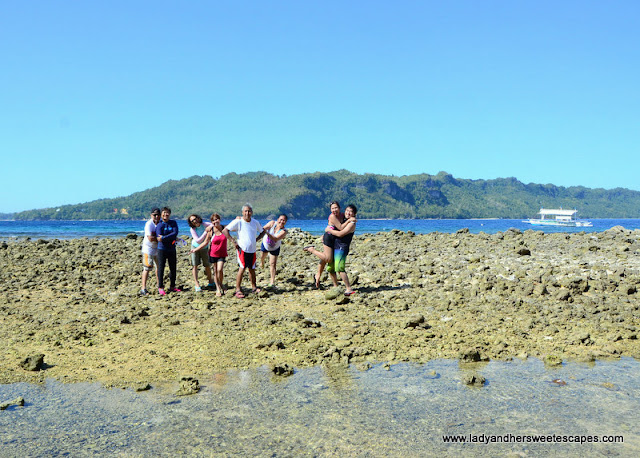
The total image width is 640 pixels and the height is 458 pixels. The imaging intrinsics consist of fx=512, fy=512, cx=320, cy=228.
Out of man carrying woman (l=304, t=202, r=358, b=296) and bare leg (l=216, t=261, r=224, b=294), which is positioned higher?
man carrying woman (l=304, t=202, r=358, b=296)

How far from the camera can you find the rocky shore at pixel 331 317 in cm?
686

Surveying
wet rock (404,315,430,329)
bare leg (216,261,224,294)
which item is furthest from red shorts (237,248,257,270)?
wet rock (404,315,430,329)

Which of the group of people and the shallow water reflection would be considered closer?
the shallow water reflection

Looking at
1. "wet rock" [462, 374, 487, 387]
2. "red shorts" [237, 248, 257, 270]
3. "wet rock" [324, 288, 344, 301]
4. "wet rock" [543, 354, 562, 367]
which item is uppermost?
"red shorts" [237, 248, 257, 270]

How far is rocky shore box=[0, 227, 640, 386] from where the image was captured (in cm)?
686

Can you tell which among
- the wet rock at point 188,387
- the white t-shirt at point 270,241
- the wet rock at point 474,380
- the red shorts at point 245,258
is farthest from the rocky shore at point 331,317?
the white t-shirt at point 270,241

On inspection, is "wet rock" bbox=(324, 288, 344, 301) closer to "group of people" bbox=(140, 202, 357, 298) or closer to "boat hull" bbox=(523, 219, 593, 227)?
"group of people" bbox=(140, 202, 357, 298)

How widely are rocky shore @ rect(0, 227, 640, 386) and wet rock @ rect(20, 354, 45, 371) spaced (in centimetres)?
2

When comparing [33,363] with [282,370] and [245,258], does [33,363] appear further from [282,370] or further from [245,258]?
[245,258]

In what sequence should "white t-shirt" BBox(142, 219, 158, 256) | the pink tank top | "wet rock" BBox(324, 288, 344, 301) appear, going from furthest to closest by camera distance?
"white t-shirt" BBox(142, 219, 158, 256) < the pink tank top < "wet rock" BBox(324, 288, 344, 301)

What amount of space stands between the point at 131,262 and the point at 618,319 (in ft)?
45.4

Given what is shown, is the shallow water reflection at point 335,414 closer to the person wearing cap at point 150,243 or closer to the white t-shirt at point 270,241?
the person wearing cap at point 150,243

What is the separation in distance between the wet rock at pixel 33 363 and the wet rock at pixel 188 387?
6.89 ft

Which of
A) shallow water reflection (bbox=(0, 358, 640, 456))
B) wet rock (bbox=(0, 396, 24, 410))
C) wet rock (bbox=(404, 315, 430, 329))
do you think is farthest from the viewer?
wet rock (bbox=(404, 315, 430, 329))
